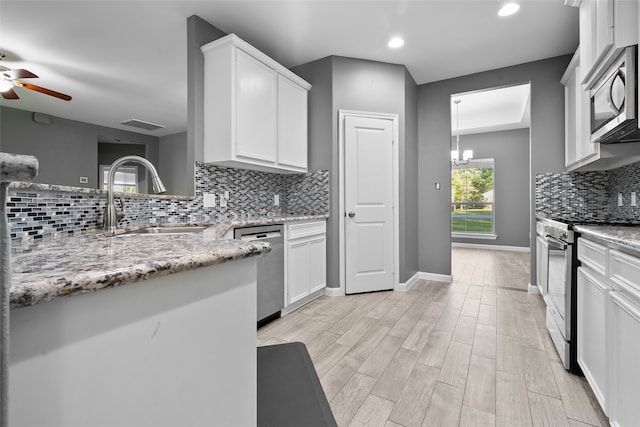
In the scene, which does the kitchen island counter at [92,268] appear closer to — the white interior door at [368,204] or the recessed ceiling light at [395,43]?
the white interior door at [368,204]

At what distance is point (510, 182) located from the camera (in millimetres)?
6504

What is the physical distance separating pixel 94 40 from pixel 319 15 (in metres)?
2.46

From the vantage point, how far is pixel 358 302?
306 cm

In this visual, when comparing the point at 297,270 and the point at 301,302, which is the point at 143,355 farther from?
the point at 301,302

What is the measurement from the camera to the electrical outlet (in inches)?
105

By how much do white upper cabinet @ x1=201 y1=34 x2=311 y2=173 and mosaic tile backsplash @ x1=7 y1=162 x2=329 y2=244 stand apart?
27cm

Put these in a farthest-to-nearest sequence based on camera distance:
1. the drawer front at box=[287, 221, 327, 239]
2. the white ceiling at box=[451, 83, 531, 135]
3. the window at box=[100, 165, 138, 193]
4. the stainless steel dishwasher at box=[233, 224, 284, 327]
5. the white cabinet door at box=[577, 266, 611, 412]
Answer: the window at box=[100, 165, 138, 193] → the white ceiling at box=[451, 83, 531, 135] → the drawer front at box=[287, 221, 327, 239] → the stainless steel dishwasher at box=[233, 224, 284, 327] → the white cabinet door at box=[577, 266, 611, 412]

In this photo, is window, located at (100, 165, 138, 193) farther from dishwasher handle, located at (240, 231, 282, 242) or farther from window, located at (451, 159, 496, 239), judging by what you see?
window, located at (451, 159, 496, 239)

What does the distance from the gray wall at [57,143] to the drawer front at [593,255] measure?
23.0ft

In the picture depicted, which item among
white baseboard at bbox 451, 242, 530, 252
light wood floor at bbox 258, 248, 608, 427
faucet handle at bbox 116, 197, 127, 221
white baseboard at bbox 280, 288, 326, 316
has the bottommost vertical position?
light wood floor at bbox 258, 248, 608, 427

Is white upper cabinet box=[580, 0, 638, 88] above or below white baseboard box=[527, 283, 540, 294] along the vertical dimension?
above

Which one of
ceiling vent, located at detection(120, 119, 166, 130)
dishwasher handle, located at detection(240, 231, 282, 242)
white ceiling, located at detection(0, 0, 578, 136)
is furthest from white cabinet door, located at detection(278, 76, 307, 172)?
ceiling vent, located at detection(120, 119, 166, 130)

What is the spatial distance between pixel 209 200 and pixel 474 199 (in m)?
6.50

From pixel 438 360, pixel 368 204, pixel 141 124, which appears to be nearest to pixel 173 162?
pixel 141 124
